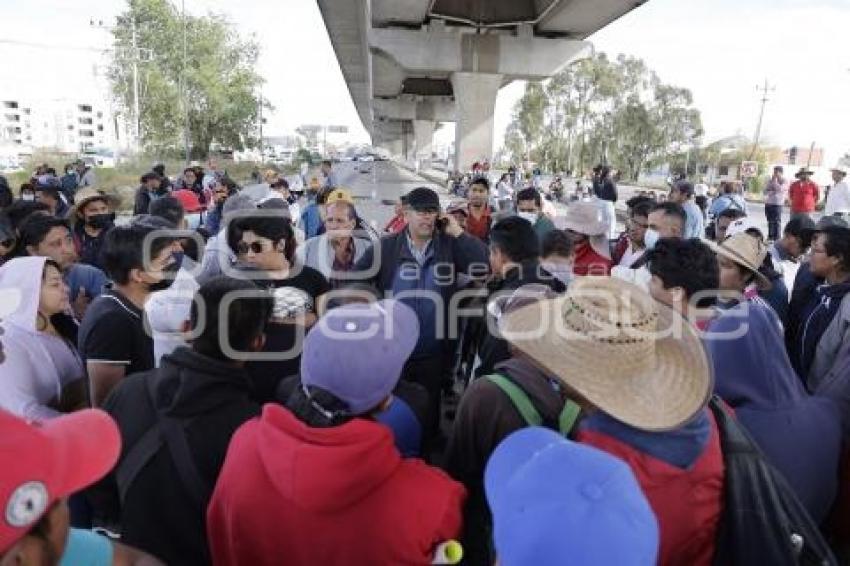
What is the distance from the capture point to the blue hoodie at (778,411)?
6.02 feet

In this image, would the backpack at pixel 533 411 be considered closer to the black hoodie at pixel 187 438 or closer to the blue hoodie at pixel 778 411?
the blue hoodie at pixel 778 411

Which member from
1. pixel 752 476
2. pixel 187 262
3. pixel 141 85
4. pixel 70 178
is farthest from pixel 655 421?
pixel 141 85

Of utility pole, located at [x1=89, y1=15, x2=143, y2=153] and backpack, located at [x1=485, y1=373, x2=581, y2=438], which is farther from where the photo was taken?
utility pole, located at [x1=89, y1=15, x2=143, y2=153]

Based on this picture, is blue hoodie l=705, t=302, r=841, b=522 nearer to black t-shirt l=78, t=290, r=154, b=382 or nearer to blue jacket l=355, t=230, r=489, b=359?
blue jacket l=355, t=230, r=489, b=359

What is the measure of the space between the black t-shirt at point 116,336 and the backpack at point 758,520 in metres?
2.17

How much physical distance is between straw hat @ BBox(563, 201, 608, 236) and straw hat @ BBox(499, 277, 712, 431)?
109 inches

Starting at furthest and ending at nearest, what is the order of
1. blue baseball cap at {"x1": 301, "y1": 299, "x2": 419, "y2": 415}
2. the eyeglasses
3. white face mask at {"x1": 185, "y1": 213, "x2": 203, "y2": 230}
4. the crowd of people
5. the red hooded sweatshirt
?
white face mask at {"x1": 185, "y1": 213, "x2": 203, "y2": 230}, the eyeglasses, blue baseball cap at {"x1": 301, "y1": 299, "x2": 419, "y2": 415}, the red hooded sweatshirt, the crowd of people

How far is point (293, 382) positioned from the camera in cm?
219

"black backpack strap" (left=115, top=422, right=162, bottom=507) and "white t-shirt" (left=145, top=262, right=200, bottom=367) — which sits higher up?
"white t-shirt" (left=145, top=262, right=200, bottom=367)

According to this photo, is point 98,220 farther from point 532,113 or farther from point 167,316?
point 532,113

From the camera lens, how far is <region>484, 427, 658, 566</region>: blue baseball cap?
85cm

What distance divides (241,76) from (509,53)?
31424mm

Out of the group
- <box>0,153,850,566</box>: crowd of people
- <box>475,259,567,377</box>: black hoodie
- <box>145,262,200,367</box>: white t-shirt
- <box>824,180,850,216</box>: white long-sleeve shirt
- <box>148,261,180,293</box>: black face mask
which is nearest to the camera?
<box>0,153,850,566</box>: crowd of people

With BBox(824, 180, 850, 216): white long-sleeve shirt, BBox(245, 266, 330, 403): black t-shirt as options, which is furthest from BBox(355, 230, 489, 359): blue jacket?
BBox(824, 180, 850, 216): white long-sleeve shirt
